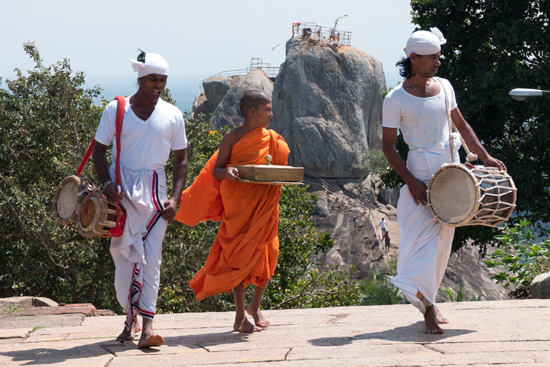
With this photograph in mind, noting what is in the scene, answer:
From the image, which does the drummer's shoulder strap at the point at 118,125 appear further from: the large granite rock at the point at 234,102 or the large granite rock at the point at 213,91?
the large granite rock at the point at 213,91

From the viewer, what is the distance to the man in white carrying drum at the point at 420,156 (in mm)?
4359

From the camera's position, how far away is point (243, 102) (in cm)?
457

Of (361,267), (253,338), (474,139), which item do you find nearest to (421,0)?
(474,139)

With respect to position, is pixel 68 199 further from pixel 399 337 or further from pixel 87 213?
pixel 399 337

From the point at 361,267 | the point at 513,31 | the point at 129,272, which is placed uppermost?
the point at 513,31

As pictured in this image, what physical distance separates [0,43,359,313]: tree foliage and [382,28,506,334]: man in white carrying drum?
23.7ft

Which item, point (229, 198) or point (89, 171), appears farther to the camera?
point (89, 171)

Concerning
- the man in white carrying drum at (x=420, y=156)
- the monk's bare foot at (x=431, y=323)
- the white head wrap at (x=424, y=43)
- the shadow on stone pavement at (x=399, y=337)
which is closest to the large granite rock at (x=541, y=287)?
the man in white carrying drum at (x=420, y=156)

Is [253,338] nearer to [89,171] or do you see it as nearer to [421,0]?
[89,171]

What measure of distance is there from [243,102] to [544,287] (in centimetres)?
394

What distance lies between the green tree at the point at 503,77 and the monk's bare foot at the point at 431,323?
1057 cm

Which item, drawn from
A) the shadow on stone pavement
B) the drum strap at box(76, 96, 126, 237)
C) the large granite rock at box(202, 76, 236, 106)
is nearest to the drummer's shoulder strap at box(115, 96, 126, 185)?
the drum strap at box(76, 96, 126, 237)

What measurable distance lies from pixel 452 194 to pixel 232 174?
1.57 m

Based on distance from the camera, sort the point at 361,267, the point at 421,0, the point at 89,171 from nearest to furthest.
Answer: the point at 89,171, the point at 421,0, the point at 361,267
